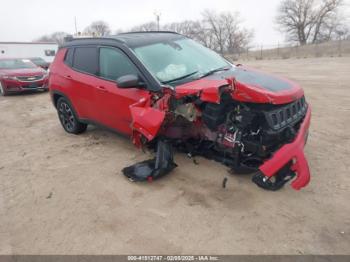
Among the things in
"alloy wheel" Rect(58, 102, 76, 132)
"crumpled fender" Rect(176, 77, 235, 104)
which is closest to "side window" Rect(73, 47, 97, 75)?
"alloy wheel" Rect(58, 102, 76, 132)

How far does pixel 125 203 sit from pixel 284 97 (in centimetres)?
216

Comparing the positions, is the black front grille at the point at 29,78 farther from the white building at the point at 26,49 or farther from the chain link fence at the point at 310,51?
the chain link fence at the point at 310,51

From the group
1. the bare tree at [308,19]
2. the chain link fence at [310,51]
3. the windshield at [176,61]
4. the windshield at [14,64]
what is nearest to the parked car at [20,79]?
the windshield at [14,64]

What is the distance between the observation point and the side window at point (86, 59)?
5.36 meters

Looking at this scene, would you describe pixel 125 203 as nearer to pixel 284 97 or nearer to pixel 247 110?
pixel 247 110

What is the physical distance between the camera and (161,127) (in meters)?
4.27

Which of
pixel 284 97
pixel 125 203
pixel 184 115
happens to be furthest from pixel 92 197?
pixel 284 97

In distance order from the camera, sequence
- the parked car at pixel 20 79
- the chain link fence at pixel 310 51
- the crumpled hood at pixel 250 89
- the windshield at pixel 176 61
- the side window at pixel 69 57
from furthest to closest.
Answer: the chain link fence at pixel 310 51, the parked car at pixel 20 79, the side window at pixel 69 57, the windshield at pixel 176 61, the crumpled hood at pixel 250 89

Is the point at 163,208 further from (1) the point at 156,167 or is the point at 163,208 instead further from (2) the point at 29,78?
(2) the point at 29,78

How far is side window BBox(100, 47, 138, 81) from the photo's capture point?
467cm

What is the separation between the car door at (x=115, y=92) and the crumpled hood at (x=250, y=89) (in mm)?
807

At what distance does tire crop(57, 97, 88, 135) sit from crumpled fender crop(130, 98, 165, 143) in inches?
88.1

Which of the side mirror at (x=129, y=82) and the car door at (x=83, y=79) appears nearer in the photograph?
the side mirror at (x=129, y=82)

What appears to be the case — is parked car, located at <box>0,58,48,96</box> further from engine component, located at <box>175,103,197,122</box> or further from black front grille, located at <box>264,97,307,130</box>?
black front grille, located at <box>264,97,307,130</box>
